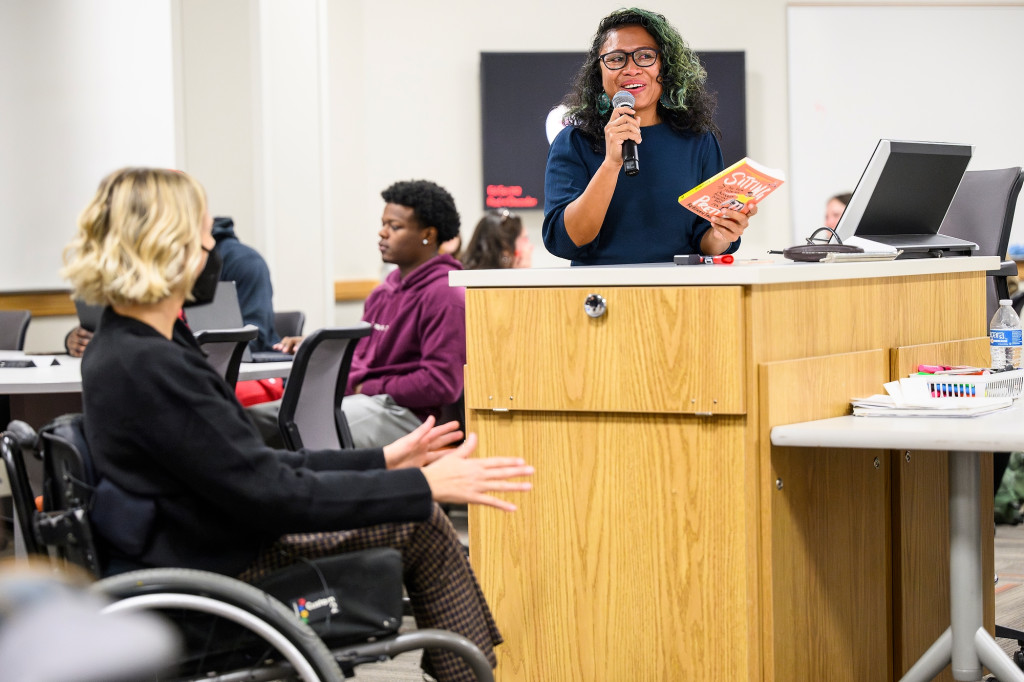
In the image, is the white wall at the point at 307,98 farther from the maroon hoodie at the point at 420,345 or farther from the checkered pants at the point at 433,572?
the checkered pants at the point at 433,572

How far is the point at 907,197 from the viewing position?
254cm

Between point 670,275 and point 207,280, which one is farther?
point 670,275

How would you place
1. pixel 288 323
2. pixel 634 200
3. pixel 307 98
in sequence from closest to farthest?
pixel 634 200 → pixel 288 323 → pixel 307 98

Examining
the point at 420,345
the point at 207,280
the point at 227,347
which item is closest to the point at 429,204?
the point at 420,345

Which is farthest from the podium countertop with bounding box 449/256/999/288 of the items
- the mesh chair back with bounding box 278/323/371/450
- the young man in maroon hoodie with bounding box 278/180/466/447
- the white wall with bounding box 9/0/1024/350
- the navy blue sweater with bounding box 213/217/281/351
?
the white wall with bounding box 9/0/1024/350

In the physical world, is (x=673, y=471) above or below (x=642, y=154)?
below

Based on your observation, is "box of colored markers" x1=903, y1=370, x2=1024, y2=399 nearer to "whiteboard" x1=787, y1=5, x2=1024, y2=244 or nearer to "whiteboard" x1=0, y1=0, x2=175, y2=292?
"whiteboard" x1=0, y1=0, x2=175, y2=292

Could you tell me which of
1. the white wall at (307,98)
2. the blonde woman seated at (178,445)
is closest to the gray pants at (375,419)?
the blonde woman seated at (178,445)

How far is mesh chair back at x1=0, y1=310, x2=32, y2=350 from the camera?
4.83m

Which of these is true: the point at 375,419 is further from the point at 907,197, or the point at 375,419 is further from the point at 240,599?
the point at 240,599

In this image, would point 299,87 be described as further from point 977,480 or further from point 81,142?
point 977,480

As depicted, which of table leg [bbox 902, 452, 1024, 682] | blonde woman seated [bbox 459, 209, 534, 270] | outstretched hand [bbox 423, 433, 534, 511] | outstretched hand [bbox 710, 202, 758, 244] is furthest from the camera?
blonde woman seated [bbox 459, 209, 534, 270]

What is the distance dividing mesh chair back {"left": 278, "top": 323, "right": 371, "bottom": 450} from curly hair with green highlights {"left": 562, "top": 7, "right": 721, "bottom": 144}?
0.81 metres

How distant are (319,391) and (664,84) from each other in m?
1.21
